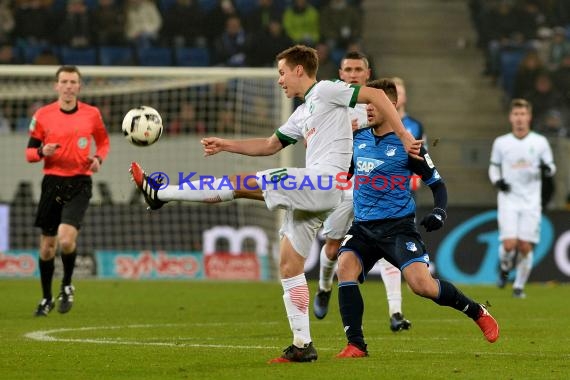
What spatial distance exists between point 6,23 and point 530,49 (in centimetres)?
1005

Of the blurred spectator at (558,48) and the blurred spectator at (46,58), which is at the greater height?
the blurred spectator at (558,48)

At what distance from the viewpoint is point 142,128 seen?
9133 millimetres

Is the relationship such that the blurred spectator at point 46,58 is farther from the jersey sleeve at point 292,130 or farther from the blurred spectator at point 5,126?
Result: the jersey sleeve at point 292,130

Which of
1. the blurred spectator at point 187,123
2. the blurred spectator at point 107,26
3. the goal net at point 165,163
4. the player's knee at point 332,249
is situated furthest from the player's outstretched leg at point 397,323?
the blurred spectator at point 107,26

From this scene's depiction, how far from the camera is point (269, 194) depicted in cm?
763

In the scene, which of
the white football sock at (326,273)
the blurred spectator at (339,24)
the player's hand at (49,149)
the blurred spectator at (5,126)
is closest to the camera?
the white football sock at (326,273)

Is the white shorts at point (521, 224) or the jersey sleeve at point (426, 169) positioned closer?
the jersey sleeve at point (426, 169)

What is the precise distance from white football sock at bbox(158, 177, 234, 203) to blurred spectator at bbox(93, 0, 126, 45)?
52.9ft

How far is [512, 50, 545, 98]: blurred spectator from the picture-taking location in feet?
74.3

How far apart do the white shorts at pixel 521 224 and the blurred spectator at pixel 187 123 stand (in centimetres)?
537

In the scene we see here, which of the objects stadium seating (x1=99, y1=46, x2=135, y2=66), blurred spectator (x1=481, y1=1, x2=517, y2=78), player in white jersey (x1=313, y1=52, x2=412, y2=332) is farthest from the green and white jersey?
blurred spectator (x1=481, y1=1, x2=517, y2=78)

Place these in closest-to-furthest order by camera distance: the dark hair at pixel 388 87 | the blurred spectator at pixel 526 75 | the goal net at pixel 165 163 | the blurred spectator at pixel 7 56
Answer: the dark hair at pixel 388 87, the goal net at pixel 165 163, the blurred spectator at pixel 7 56, the blurred spectator at pixel 526 75

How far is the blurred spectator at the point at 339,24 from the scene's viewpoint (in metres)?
23.6

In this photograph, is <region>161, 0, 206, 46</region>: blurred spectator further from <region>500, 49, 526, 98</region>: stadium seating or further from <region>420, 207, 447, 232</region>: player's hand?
<region>420, 207, 447, 232</region>: player's hand
